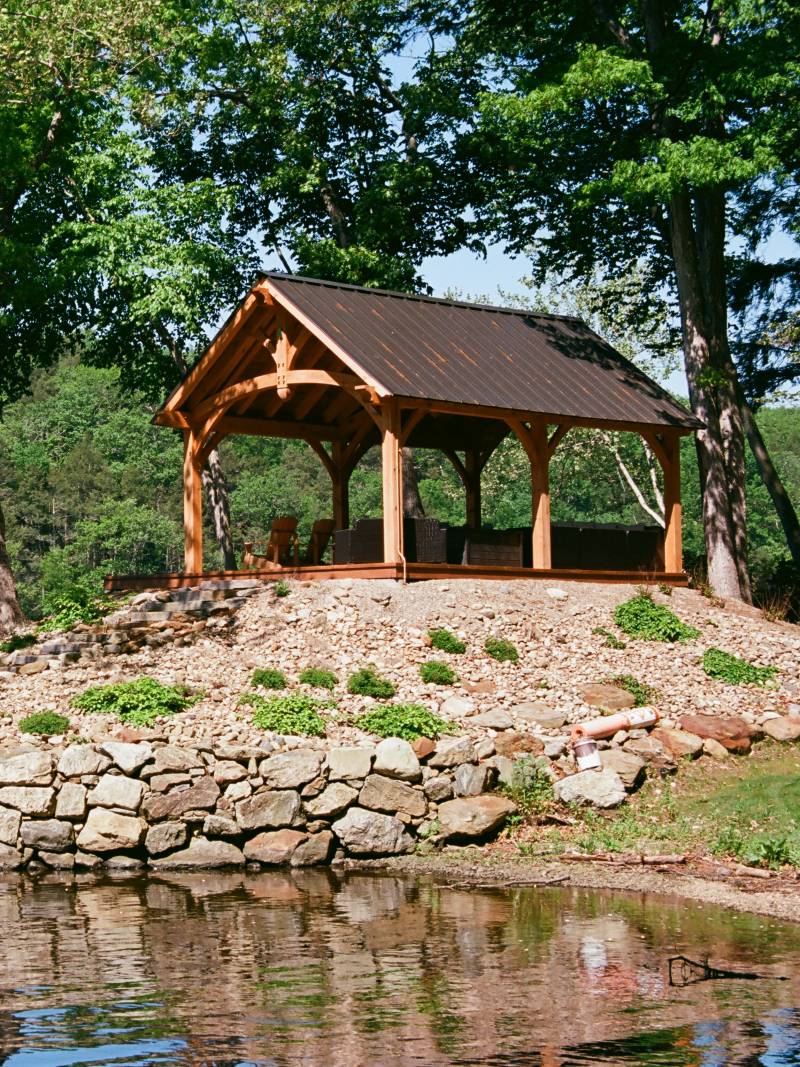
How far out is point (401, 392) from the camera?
2027 cm

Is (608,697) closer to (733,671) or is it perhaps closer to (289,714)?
(733,671)

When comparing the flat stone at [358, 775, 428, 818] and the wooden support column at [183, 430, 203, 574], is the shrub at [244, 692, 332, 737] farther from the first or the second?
the wooden support column at [183, 430, 203, 574]

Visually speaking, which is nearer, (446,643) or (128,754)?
(128,754)

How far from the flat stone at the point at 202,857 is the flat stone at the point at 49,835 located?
3.14 feet

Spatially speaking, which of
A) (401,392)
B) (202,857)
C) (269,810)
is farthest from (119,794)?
(401,392)

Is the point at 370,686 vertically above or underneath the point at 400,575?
underneath

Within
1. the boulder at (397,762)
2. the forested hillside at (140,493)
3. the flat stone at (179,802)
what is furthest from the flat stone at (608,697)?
the forested hillside at (140,493)

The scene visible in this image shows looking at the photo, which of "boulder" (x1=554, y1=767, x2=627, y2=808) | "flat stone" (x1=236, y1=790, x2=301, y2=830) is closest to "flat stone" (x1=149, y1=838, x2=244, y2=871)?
"flat stone" (x1=236, y1=790, x2=301, y2=830)

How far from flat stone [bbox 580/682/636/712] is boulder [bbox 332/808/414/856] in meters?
3.37

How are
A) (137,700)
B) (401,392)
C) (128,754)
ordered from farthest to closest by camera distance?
(401,392) < (137,700) < (128,754)

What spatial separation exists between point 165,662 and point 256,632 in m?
1.34

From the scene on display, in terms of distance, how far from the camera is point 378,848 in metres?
14.8

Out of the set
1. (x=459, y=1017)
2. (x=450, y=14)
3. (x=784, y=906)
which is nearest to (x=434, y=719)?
(x=784, y=906)

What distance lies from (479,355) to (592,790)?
963 cm
